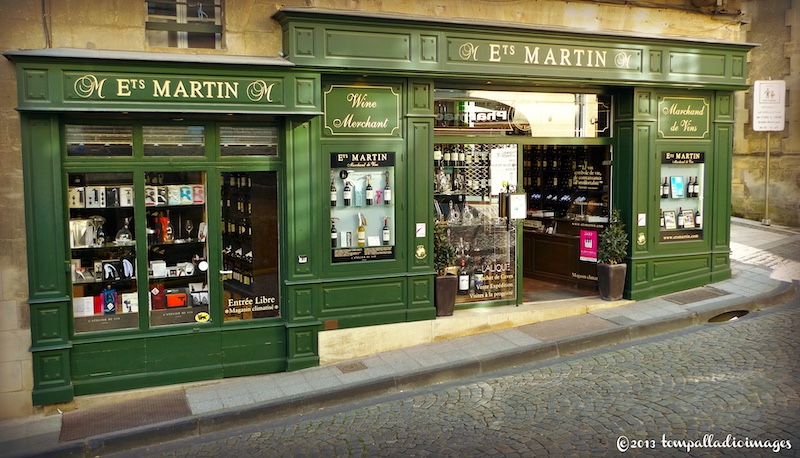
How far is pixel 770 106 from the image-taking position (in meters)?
17.1

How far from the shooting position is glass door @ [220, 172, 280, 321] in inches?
357

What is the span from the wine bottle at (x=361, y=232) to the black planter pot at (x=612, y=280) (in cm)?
386

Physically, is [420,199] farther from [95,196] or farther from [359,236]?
[95,196]

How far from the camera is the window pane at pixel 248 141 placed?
899 cm

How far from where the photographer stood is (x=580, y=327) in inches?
408

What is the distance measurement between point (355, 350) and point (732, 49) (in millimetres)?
7362

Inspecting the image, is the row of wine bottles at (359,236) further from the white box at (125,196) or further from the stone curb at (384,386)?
the white box at (125,196)

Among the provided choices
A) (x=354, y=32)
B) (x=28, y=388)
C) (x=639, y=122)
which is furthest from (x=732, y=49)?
(x=28, y=388)

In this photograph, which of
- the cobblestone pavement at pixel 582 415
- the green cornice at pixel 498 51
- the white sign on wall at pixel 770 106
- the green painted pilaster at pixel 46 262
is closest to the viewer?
the cobblestone pavement at pixel 582 415

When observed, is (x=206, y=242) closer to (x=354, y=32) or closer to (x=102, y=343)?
(x=102, y=343)

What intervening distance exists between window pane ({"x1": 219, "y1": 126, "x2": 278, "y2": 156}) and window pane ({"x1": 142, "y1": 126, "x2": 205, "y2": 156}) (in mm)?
259

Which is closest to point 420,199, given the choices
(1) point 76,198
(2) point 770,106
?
(1) point 76,198

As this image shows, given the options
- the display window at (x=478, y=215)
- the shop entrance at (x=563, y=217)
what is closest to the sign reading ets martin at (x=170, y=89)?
the display window at (x=478, y=215)

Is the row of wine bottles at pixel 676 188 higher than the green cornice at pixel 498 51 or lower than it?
lower
